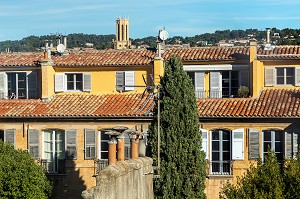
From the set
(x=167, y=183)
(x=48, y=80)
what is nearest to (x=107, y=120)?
(x=48, y=80)

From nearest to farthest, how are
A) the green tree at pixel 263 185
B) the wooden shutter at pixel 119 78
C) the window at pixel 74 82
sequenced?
the green tree at pixel 263 185 → the wooden shutter at pixel 119 78 → the window at pixel 74 82

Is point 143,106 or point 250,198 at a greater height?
point 143,106

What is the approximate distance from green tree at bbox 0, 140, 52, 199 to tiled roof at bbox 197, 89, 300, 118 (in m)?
8.20

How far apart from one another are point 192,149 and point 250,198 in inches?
195

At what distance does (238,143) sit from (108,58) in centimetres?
930

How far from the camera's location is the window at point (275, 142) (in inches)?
1800

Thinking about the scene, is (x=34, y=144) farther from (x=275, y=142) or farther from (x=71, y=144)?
(x=275, y=142)

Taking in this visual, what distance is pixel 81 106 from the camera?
49.2 m

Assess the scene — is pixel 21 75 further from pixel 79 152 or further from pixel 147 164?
pixel 147 164

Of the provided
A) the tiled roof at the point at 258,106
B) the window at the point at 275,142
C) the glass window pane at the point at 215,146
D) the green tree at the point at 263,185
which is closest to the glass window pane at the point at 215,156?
A: the glass window pane at the point at 215,146

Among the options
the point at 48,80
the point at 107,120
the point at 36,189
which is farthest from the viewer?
the point at 48,80

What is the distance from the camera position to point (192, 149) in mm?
41750

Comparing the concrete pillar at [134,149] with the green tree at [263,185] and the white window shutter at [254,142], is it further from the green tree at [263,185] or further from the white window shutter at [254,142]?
the white window shutter at [254,142]

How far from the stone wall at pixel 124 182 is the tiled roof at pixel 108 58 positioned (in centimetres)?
1815
